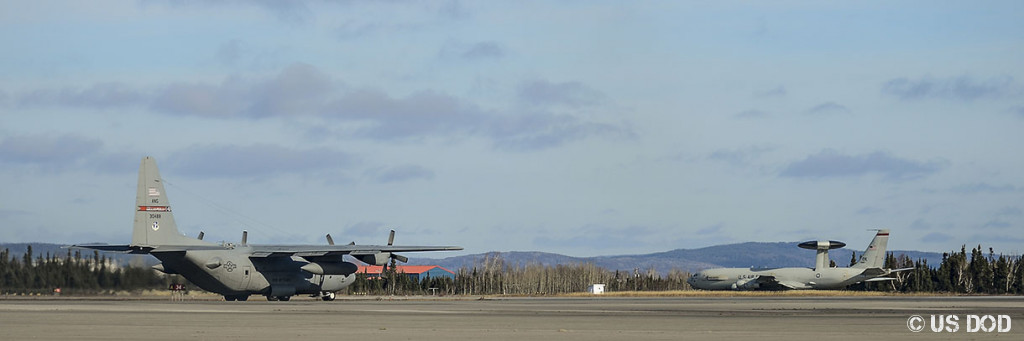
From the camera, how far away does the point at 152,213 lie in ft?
197

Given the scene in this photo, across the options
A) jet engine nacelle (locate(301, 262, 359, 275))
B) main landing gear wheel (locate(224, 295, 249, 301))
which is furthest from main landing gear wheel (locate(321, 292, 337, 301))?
main landing gear wheel (locate(224, 295, 249, 301))

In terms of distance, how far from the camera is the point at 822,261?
11538 centimetres

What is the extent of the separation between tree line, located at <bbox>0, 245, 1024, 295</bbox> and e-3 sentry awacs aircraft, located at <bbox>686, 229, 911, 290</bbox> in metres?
4.91

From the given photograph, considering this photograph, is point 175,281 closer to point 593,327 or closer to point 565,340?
point 593,327

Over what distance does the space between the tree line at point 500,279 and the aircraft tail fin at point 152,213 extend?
7815 mm

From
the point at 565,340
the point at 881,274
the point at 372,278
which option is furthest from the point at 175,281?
the point at 881,274

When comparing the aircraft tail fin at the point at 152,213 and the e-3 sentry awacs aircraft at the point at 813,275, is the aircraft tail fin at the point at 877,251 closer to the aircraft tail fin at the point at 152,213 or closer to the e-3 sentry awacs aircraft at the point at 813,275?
the e-3 sentry awacs aircraft at the point at 813,275

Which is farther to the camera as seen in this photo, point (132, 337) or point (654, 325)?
point (654, 325)

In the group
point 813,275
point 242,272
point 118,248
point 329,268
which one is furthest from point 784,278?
point 118,248

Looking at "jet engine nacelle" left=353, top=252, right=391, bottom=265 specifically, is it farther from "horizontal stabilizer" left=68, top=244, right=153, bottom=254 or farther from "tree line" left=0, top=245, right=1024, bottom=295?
"horizontal stabilizer" left=68, top=244, right=153, bottom=254

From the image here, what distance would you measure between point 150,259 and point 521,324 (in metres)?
40.6

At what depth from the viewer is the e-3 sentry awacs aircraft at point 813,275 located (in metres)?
110

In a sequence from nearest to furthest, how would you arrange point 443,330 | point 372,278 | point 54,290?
point 443,330 < point 54,290 < point 372,278

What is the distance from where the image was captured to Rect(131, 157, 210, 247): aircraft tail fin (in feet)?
196
